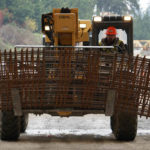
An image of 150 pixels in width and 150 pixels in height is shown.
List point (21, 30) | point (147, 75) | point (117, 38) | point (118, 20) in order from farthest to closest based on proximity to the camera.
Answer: point (21, 30) → point (118, 20) → point (117, 38) → point (147, 75)

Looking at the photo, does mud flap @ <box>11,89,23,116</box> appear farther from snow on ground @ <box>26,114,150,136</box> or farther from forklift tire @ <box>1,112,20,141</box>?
snow on ground @ <box>26,114,150,136</box>

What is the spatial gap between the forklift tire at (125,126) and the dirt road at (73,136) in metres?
0.17

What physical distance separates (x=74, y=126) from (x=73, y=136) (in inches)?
85.5

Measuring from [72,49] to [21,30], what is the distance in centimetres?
7529

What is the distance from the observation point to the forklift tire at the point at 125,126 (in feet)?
35.7

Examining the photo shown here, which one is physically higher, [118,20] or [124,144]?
[118,20]

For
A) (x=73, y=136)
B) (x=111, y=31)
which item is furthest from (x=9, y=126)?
(x=111, y=31)


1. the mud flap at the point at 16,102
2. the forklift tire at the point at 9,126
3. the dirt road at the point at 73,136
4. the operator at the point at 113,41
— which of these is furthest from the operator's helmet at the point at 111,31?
the mud flap at the point at 16,102

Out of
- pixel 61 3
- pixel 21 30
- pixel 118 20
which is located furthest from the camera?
pixel 61 3

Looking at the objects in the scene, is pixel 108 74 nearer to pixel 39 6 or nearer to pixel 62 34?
pixel 62 34

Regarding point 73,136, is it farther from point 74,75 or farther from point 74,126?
point 74,75

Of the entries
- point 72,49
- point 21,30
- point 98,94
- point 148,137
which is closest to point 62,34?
point 72,49

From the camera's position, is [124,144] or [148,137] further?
[148,137]

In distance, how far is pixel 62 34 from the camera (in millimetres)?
11250
